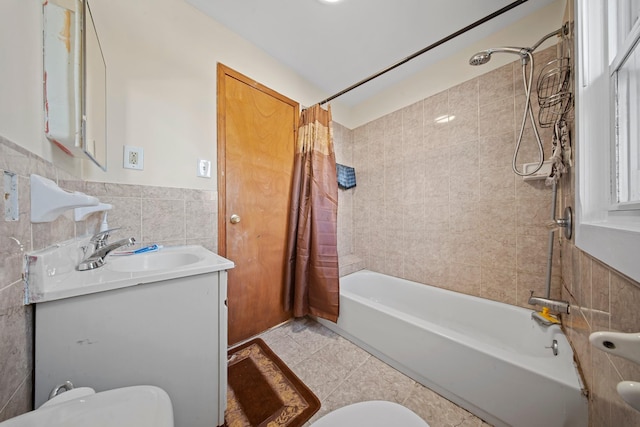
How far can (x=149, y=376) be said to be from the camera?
0.65 metres

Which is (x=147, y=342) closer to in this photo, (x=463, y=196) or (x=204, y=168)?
(x=204, y=168)

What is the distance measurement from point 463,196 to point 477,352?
1056 millimetres

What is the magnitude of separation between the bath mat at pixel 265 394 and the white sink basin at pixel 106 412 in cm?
76

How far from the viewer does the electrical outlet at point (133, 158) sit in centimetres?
104

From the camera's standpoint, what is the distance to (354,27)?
136 cm

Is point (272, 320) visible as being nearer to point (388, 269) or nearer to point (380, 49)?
point (388, 269)

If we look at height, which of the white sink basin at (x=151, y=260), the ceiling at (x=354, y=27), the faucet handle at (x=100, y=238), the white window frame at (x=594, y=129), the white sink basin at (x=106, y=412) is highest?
the ceiling at (x=354, y=27)

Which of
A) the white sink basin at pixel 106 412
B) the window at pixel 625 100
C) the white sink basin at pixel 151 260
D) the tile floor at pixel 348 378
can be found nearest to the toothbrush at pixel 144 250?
the white sink basin at pixel 151 260

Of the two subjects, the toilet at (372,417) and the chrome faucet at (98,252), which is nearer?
the toilet at (372,417)

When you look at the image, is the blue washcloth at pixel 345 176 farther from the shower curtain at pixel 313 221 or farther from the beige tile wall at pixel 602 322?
the beige tile wall at pixel 602 322

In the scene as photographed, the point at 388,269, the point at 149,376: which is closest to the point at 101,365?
the point at 149,376

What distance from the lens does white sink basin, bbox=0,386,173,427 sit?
1.08 feet

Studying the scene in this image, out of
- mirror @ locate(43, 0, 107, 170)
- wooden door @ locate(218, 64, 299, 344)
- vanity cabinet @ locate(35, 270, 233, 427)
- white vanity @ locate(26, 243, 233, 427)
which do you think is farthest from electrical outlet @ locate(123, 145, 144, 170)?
vanity cabinet @ locate(35, 270, 233, 427)

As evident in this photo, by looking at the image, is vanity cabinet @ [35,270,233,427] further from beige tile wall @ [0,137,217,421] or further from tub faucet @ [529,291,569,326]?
tub faucet @ [529,291,569,326]
